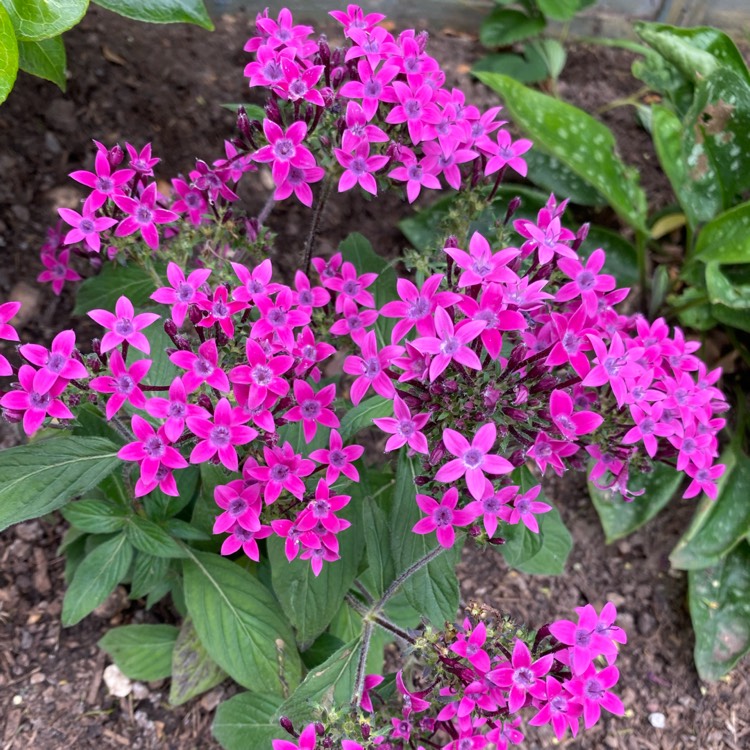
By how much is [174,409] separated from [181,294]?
21 cm

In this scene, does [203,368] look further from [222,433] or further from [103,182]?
[103,182]

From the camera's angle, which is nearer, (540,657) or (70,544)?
(540,657)

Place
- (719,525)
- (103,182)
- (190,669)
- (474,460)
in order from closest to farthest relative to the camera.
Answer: (474,460) → (103,182) → (190,669) → (719,525)

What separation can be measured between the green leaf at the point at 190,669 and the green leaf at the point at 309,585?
327mm

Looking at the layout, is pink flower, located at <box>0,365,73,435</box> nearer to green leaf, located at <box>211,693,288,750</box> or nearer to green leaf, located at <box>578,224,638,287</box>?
green leaf, located at <box>211,693,288,750</box>

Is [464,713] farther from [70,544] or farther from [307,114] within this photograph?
[307,114]

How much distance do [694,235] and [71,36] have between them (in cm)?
195

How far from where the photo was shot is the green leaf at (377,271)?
1699 millimetres

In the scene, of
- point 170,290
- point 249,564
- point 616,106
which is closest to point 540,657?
point 249,564

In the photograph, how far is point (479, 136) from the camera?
1.51m

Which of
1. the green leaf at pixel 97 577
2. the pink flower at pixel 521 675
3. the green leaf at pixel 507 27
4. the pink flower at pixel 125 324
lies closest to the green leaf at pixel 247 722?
the green leaf at pixel 97 577

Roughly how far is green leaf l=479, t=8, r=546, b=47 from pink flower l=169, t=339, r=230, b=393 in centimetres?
187

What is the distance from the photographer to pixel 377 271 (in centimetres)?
176

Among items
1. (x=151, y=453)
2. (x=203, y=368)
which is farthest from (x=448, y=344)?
(x=151, y=453)
